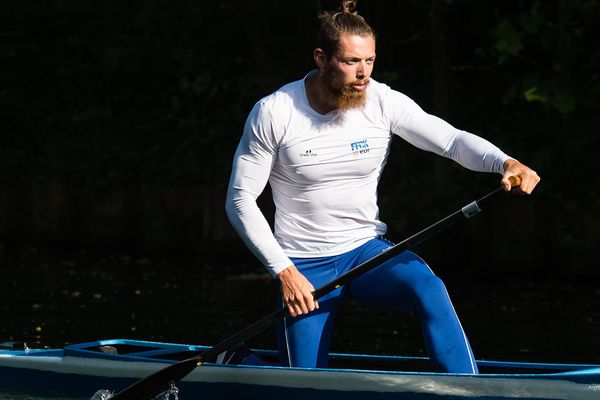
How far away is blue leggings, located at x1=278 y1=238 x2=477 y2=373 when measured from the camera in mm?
5633

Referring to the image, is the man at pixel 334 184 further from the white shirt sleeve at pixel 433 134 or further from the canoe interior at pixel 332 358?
the canoe interior at pixel 332 358

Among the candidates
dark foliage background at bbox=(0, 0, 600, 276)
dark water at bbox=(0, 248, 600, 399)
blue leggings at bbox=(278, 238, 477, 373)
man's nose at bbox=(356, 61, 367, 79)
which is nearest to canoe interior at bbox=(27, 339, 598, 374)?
blue leggings at bbox=(278, 238, 477, 373)

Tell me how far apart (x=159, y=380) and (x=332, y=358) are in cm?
113

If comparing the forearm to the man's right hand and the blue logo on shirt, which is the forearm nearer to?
the man's right hand

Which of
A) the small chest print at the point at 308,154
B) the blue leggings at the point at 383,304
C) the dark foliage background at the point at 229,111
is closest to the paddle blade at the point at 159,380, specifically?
the blue leggings at the point at 383,304

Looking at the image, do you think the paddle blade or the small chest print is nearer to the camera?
the small chest print

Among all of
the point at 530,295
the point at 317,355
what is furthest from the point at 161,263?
the point at 317,355

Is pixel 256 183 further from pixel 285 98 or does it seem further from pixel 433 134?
pixel 433 134

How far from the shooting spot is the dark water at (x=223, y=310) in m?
9.69

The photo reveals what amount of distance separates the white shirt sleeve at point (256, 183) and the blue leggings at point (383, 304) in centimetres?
22

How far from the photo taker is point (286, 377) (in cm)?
595

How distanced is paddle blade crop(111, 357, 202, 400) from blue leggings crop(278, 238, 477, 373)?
0.45m

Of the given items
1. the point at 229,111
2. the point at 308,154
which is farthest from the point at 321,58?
the point at 229,111

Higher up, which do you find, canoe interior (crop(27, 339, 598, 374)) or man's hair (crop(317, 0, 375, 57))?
man's hair (crop(317, 0, 375, 57))
